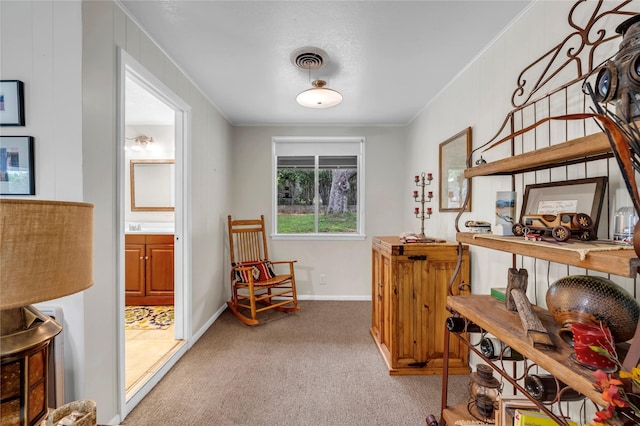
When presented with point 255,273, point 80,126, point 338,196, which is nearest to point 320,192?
point 338,196

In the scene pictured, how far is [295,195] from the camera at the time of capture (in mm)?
3795

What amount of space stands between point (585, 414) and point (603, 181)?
101 cm

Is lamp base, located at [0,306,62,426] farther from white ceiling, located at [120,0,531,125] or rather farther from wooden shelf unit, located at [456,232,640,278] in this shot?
white ceiling, located at [120,0,531,125]

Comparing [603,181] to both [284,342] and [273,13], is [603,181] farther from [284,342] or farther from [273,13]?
[284,342]

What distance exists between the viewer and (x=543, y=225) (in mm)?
1048

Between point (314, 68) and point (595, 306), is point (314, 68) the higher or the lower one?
the higher one

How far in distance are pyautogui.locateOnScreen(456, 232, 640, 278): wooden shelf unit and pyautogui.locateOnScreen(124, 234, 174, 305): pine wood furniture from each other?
136 inches

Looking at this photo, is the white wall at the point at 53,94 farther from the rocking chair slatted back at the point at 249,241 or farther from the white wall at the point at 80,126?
the rocking chair slatted back at the point at 249,241

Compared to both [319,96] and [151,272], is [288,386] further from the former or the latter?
[151,272]

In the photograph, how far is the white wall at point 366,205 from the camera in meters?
3.69

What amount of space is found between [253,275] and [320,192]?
1.46 m

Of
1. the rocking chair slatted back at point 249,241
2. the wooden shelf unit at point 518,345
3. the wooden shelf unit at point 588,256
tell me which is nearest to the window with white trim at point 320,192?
the rocking chair slatted back at point 249,241

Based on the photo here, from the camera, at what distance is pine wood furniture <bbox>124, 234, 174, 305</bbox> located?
3.30 metres

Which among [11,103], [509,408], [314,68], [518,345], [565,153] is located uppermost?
[314,68]
